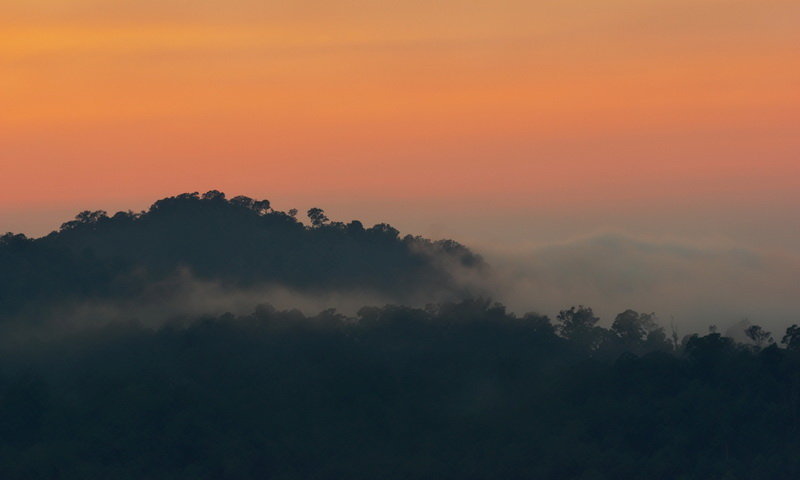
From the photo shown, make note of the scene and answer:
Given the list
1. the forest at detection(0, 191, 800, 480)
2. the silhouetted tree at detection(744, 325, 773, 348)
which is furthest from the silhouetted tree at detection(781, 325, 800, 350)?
the silhouetted tree at detection(744, 325, 773, 348)

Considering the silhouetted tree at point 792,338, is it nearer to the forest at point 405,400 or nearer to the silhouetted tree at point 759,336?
the forest at point 405,400

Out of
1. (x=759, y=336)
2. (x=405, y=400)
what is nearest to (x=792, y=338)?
(x=759, y=336)

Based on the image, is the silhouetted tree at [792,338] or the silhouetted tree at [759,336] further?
the silhouetted tree at [759,336]

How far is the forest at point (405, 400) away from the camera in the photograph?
349 ft

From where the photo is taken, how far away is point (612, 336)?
473 ft

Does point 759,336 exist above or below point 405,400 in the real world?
above

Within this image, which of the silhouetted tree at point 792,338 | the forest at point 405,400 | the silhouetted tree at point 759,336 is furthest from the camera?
the silhouetted tree at point 759,336

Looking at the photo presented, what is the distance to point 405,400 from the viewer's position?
121 metres

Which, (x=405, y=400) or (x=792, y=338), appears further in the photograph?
(x=405, y=400)

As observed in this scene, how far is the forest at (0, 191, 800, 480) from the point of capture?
106375 millimetres

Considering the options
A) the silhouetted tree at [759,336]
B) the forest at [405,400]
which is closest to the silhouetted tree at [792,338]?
the forest at [405,400]

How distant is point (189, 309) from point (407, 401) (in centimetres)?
5801

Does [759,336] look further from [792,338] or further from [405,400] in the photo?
[405,400]

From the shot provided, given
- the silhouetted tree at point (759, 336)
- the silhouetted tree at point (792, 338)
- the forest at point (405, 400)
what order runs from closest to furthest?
the forest at point (405, 400) → the silhouetted tree at point (792, 338) → the silhouetted tree at point (759, 336)
